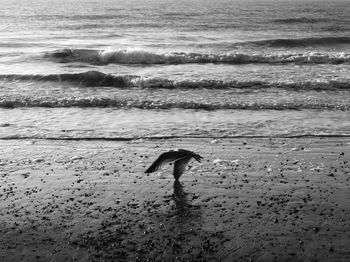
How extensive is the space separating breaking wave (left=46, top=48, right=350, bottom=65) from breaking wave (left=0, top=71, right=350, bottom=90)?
13.4 feet

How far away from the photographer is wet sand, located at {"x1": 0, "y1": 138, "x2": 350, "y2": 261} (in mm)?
4262

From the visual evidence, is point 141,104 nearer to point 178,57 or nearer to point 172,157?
point 172,157

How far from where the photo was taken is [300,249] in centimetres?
422

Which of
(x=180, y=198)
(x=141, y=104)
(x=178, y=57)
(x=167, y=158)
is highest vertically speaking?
(x=167, y=158)

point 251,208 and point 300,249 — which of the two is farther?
point 251,208

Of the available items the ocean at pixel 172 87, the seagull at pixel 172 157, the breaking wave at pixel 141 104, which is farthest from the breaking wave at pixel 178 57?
the seagull at pixel 172 157

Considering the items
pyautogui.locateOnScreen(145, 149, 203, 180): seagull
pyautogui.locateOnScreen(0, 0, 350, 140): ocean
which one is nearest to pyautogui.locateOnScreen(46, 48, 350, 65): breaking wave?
pyautogui.locateOnScreen(0, 0, 350, 140): ocean

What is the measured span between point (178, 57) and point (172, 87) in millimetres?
5370

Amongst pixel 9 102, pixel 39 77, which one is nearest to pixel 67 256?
pixel 9 102

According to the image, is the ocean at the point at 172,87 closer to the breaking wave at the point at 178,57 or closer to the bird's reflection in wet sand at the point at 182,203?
the breaking wave at the point at 178,57

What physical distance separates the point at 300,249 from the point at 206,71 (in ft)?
36.9

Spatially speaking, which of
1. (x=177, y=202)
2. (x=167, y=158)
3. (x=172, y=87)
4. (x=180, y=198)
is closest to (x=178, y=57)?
(x=172, y=87)

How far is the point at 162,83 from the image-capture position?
1266 centimetres

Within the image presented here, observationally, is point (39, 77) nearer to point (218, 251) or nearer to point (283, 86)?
point (283, 86)
